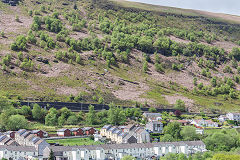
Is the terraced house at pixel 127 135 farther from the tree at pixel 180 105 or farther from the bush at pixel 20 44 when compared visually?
the bush at pixel 20 44

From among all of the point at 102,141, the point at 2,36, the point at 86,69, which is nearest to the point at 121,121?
the point at 102,141

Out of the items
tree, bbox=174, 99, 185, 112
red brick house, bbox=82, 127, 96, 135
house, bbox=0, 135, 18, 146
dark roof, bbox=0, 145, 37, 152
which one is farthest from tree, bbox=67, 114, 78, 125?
tree, bbox=174, 99, 185, 112

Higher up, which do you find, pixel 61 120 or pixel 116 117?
pixel 61 120

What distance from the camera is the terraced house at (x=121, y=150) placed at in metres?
79.7

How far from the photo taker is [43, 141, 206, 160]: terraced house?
79688 mm

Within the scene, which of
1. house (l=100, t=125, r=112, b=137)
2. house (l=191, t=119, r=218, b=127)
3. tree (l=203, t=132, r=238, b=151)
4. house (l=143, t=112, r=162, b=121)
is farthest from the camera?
house (l=143, t=112, r=162, b=121)

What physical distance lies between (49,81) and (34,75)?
7.64 metres

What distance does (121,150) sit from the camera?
85.4 metres

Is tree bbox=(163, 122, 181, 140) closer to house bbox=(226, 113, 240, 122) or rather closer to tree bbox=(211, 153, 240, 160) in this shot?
tree bbox=(211, 153, 240, 160)

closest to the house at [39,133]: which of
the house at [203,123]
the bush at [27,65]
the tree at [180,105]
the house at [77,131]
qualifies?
the house at [77,131]

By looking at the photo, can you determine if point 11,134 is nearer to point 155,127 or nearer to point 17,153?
point 17,153

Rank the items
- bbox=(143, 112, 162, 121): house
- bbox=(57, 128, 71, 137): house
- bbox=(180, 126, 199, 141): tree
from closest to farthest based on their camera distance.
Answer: bbox=(57, 128, 71, 137): house → bbox=(180, 126, 199, 141): tree → bbox=(143, 112, 162, 121): house

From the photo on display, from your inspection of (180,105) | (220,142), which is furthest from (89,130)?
(180,105)

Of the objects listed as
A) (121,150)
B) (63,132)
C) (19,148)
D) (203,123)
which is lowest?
(203,123)
